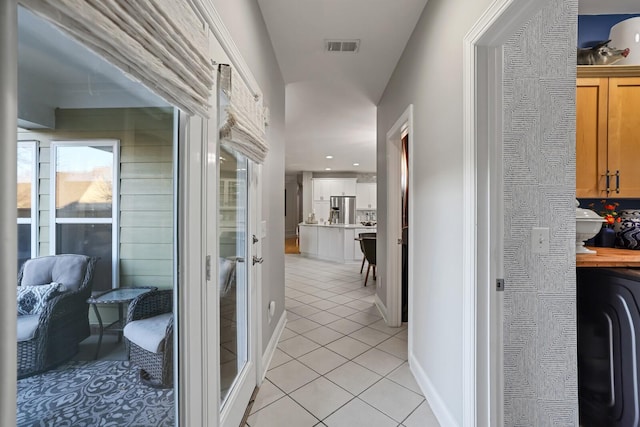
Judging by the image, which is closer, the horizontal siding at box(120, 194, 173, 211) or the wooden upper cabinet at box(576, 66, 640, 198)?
the horizontal siding at box(120, 194, 173, 211)

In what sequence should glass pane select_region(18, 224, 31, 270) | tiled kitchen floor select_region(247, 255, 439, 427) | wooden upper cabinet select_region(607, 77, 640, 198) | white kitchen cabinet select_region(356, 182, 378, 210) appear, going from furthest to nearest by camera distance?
1. white kitchen cabinet select_region(356, 182, 378, 210)
2. wooden upper cabinet select_region(607, 77, 640, 198)
3. tiled kitchen floor select_region(247, 255, 439, 427)
4. glass pane select_region(18, 224, 31, 270)

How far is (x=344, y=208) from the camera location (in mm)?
9383


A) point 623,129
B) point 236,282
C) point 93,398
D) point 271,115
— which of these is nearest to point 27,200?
point 93,398

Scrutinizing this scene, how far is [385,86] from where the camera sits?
317 cm

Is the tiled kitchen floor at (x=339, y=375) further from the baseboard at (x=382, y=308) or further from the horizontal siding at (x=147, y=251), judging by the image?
the horizontal siding at (x=147, y=251)

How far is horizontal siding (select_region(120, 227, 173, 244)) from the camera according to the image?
0.98 m

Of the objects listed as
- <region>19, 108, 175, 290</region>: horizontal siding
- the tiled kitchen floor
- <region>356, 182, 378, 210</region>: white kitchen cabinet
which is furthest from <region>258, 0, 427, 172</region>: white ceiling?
<region>356, 182, 378, 210</region>: white kitchen cabinet

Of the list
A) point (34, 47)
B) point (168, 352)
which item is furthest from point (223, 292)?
point (34, 47)

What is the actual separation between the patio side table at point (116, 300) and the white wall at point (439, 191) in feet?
4.72

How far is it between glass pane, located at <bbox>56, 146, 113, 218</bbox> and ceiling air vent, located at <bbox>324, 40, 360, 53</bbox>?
6.80 feet

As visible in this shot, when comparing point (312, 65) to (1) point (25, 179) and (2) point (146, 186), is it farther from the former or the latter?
(1) point (25, 179)

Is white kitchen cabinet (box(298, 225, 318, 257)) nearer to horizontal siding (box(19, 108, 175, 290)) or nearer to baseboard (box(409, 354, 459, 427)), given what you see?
baseboard (box(409, 354, 459, 427))

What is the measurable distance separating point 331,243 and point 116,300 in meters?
6.08

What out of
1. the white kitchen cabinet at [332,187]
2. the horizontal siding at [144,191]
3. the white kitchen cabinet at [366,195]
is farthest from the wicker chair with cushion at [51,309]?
the white kitchen cabinet at [366,195]
